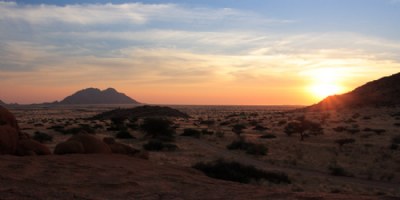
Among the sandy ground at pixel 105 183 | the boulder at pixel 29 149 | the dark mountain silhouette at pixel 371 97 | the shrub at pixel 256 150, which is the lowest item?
the shrub at pixel 256 150

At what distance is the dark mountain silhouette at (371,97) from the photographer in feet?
286

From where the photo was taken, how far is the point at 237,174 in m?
19.3

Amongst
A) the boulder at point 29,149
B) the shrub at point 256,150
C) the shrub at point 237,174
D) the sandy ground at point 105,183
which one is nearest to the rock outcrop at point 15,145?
the boulder at point 29,149

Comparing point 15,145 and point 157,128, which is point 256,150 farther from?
point 15,145

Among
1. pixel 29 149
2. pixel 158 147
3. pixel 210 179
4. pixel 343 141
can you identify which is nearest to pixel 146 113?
pixel 158 147

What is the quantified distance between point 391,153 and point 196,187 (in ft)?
62.5

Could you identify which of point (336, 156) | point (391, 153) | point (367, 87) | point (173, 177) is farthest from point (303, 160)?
point (367, 87)

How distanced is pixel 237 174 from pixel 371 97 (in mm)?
82067

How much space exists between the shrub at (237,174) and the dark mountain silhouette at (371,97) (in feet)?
231

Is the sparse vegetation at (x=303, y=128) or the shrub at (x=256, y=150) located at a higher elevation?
the sparse vegetation at (x=303, y=128)

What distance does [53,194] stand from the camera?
12125mm

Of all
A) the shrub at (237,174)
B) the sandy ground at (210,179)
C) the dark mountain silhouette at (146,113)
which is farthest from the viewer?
Result: the dark mountain silhouette at (146,113)

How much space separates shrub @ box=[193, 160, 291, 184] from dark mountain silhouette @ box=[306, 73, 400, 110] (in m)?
70.3

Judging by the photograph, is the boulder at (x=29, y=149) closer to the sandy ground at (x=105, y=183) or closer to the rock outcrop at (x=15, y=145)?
the rock outcrop at (x=15, y=145)
